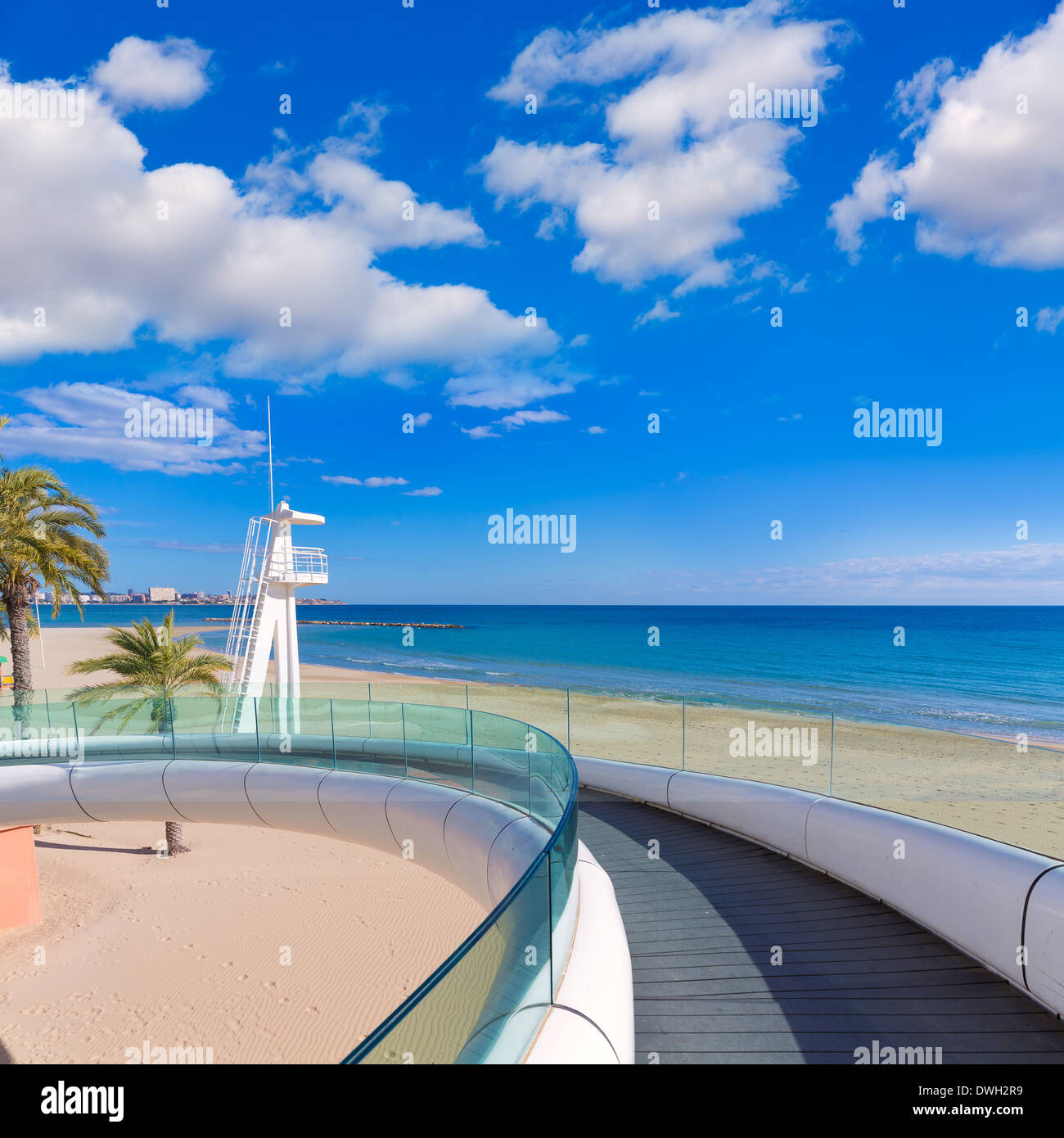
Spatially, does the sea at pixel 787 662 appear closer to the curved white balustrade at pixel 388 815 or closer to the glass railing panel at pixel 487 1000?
the curved white balustrade at pixel 388 815

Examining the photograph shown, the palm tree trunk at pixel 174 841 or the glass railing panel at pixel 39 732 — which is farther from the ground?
the glass railing panel at pixel 39 732

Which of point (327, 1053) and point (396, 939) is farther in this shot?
point (396, 939)

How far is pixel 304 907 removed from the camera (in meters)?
15.8

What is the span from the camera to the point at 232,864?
18.6m

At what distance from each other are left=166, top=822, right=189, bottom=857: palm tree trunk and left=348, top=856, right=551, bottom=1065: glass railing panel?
19226mm

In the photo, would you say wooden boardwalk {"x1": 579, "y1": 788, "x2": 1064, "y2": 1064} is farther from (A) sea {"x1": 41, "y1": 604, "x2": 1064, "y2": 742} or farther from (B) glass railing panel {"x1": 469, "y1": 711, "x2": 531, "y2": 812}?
(A) sea {"x1": 41, "y1": 604, "x2": 1064, "y2": 742}

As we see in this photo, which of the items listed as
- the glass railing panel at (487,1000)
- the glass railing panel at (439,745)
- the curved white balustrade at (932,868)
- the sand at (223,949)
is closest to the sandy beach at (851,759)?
the curved white balustrade at (932,868)

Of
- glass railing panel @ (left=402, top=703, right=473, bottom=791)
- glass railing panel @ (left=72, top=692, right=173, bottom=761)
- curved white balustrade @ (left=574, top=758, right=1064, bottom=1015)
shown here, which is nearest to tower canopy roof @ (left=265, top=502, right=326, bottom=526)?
glass railing panel @ (left=72, top=692, right=173, bottom=761)

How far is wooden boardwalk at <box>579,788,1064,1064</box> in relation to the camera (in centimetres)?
423

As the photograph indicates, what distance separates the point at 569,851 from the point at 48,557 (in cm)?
1872

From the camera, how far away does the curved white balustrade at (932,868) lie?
4.49 metres

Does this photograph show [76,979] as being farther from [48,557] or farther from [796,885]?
[796,885]

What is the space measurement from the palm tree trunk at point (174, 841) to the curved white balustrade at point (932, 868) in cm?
1670
